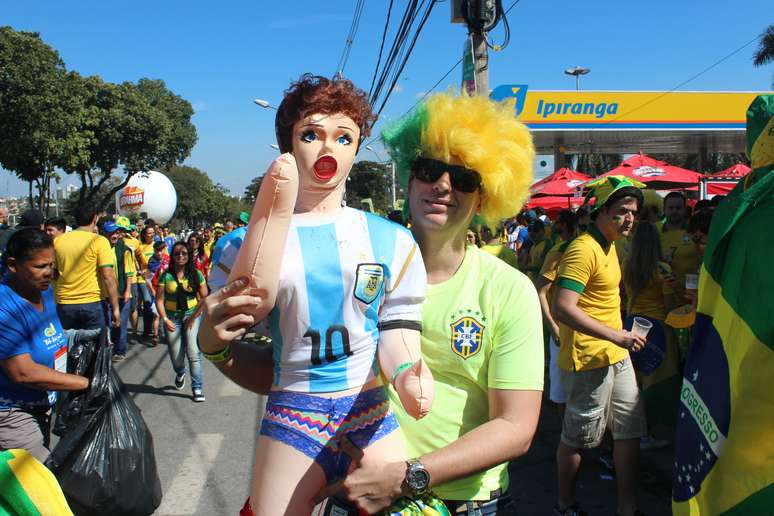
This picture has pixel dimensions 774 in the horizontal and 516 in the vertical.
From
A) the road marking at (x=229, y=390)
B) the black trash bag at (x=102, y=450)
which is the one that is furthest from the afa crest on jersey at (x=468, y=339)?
the road marking at (x=229, y=390)

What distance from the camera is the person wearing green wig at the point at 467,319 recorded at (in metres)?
1.48

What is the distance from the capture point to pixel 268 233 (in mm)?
1390

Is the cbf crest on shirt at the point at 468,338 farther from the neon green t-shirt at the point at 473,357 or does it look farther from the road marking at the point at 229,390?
the road marking at the point at 229,390

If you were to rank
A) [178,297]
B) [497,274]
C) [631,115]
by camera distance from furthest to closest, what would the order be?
[631,115] → [178,297] → [497,274]

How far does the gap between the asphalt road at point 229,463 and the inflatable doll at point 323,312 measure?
8.87 feet

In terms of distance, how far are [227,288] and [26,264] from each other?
2345mm

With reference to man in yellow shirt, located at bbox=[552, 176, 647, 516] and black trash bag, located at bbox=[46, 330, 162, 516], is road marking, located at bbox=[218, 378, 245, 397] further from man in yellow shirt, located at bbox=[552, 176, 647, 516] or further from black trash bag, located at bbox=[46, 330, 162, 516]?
man in yellow shirt, located at bbox=[552, 176, 647, 516]

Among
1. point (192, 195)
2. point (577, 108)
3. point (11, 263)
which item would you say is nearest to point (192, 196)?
point (192, 195)

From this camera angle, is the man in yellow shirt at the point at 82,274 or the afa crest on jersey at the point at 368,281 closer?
the afa crest on jersey at the point at 368,281

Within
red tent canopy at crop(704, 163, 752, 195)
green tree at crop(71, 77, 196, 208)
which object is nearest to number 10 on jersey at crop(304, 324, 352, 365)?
red tent canopy at crop(704, 163, 752, 195)

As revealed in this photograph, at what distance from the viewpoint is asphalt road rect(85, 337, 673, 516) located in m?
3.91

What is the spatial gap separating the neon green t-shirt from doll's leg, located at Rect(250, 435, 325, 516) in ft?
1.11

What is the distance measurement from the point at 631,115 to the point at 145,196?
24.0 metres

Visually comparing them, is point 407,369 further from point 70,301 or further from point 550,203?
point 550,203
